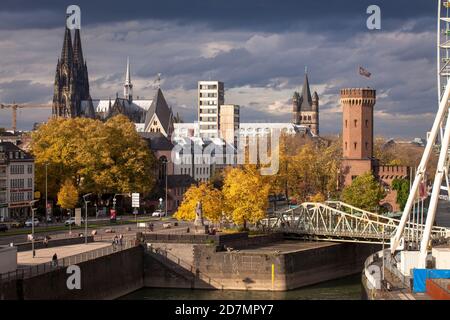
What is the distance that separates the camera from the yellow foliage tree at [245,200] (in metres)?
112

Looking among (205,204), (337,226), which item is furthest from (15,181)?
(337,226)

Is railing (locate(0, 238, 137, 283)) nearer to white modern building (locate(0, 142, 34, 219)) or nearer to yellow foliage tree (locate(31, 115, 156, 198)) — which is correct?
white modern building (locate(0, 142, 34, 219))

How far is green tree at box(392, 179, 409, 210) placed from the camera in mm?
153988

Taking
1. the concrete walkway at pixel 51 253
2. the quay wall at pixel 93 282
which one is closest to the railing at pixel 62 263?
the quay wall at pixel 93 282

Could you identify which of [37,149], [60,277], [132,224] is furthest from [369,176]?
[60,277]

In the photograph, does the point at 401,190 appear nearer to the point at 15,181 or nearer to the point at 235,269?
the point at 15,181

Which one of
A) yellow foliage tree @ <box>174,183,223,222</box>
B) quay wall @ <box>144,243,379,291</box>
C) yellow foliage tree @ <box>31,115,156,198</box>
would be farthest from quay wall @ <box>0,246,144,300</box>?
yellow foliage tree @ <box>31,115,156,198</box>

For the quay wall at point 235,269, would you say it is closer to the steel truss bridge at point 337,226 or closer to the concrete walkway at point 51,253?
the concrete walkway at point 51,253

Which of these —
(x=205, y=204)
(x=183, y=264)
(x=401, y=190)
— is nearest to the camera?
(x=183, y=264)

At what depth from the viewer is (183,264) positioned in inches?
3775

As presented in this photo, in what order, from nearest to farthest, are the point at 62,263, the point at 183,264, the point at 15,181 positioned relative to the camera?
the point at 62,263
the point at 183,264
the point at 15,181

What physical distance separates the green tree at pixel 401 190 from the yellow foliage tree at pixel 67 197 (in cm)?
4720

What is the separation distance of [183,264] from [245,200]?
18103 millimetres
